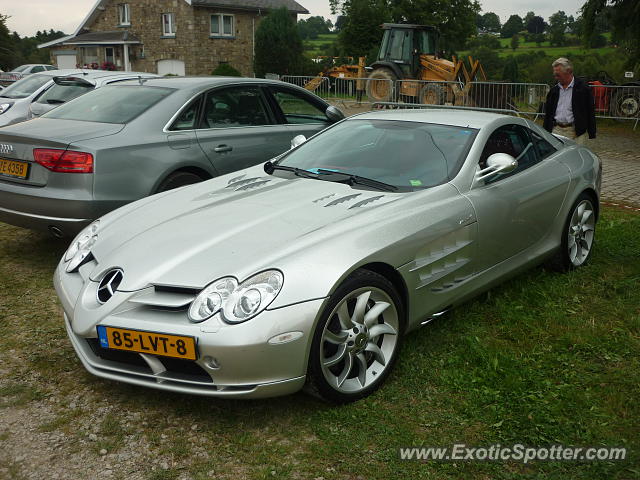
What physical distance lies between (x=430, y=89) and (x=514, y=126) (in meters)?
15.7

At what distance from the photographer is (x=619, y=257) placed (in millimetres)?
5965

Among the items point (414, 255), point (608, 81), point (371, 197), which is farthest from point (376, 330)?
point (608, 81)

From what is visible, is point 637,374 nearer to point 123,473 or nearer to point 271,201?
point 271,201

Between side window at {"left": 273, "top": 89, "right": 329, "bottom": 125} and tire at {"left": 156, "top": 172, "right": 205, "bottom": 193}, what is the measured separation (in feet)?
4.58

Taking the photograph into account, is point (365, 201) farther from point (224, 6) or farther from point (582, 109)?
point (224, 6)

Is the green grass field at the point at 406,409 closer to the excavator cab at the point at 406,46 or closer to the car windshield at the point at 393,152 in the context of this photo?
the car windshield at the point at 393,152

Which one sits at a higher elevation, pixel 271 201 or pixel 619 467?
pixel 271 201

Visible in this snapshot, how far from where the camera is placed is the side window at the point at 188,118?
6066 mm

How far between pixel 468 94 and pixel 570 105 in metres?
12.4

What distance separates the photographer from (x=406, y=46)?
895 inches

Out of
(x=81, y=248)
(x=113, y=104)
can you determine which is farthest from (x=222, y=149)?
(x=81, y=248)

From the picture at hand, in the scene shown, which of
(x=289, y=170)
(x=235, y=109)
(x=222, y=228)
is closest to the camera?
(x=222, y=228)

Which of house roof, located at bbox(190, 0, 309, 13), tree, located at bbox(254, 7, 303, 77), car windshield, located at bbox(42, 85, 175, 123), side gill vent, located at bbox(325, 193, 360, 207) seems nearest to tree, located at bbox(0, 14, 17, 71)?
house roof, located at bbox(190, 0, 309, 13)

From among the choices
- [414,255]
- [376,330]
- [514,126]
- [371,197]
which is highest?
[514,126]
